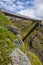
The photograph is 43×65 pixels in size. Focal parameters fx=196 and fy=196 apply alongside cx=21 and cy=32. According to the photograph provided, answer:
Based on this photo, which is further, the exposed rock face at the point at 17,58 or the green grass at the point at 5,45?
the exposed rock face at the point at 17,58

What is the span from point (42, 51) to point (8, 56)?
2746 centimetres

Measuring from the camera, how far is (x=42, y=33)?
51.1m

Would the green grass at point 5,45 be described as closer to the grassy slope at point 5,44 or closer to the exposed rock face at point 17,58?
the grassy slope at point 5,44

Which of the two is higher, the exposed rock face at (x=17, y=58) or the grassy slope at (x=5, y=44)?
the grassy slope at (x=5, y=44)

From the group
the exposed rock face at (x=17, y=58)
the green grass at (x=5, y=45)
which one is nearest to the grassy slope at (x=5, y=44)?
the green grass at (x=5, y=45)

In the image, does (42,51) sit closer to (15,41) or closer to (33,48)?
(33,48)

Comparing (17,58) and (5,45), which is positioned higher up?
(5,45)

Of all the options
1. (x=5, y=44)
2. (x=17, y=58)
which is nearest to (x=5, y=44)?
(x=5, y=44)

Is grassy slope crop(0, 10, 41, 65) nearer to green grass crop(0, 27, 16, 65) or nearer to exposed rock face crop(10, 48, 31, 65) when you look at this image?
green grass crop(0, 27, 16, 65)

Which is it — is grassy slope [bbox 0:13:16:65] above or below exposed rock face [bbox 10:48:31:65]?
above

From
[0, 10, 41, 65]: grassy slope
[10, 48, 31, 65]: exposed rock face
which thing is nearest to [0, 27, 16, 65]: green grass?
[0, 10, 41, 65]: grassy slope

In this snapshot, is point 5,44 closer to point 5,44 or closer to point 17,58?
point 5,44

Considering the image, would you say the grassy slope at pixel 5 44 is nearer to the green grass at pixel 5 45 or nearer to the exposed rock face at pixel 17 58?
the green grass at pixel 5 45

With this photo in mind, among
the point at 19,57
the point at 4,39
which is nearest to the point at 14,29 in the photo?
the point at 4,39
